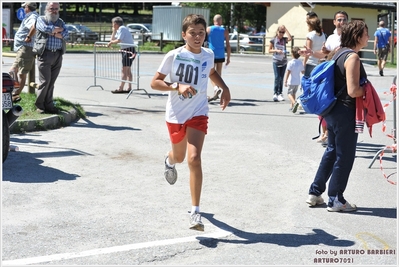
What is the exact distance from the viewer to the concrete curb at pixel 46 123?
35.0ft

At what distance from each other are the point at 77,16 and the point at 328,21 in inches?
1583

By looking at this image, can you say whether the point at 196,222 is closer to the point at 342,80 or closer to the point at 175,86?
the point at 175,86

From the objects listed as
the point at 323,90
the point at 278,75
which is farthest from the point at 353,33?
the point at 278,75

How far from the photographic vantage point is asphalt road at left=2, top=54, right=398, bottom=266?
5559mm

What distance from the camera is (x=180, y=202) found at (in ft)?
23.5

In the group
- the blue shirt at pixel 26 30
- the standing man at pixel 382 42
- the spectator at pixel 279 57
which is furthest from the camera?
the standing man at pixel 382 42

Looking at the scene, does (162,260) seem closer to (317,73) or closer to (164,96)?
(317,73)

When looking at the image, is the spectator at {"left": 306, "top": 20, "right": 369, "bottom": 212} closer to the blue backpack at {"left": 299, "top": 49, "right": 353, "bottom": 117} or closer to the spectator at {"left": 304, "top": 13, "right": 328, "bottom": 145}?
the blue backpack at {"left": 299, "top": 49, "right": 353, "bottom": 117}

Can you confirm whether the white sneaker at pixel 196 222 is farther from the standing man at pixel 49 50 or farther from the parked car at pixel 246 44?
the parked car at pixel 246 44

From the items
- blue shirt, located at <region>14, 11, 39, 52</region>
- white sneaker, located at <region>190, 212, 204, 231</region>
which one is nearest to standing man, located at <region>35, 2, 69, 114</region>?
blue shirt, located at <region>14, 11, 39, 52</region>

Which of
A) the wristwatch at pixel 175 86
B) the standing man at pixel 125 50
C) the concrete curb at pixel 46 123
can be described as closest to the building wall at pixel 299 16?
the standing man at pixel 125 50

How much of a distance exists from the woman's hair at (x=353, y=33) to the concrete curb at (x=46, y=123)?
18.1 feet

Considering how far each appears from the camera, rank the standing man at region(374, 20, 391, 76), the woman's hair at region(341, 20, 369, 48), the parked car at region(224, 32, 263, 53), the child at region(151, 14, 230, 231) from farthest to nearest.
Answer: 1. the parked car at region(224, 32, 263, 53)
2. the standing man at region(374, 20, 391, 76)
3. the woman's hair at region(341, 20, 369, 48)
4. the child at region(151, 14, 230, 231)

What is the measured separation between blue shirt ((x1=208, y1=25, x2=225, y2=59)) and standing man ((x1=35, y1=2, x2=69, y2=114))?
4.68 m
